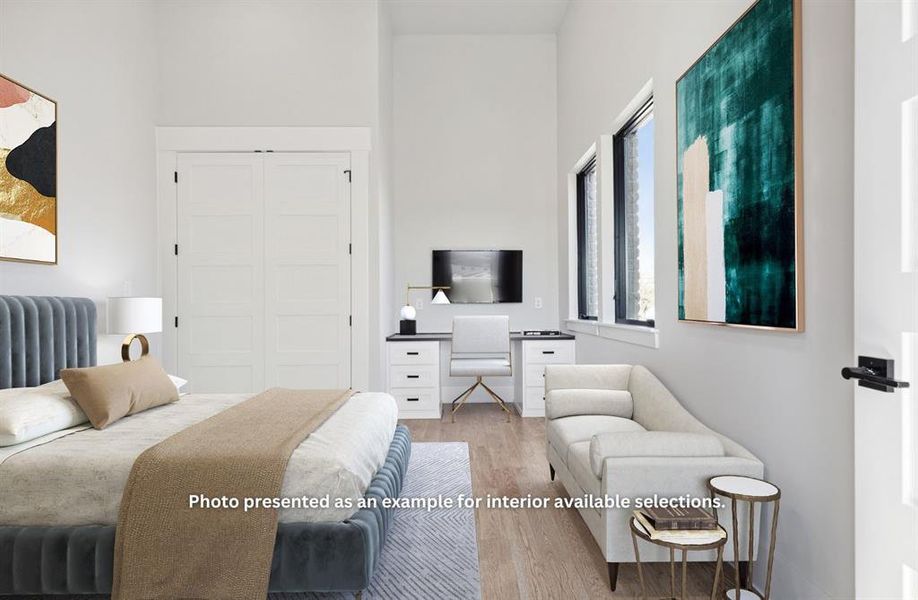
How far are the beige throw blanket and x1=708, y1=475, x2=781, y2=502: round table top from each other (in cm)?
140

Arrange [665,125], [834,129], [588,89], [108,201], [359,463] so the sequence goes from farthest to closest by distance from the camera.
Answer: [588,89], [108,201], [665,125], [359,463], [834,129]

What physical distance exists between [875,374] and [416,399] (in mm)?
4136

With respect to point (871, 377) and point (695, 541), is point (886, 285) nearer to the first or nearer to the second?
point (871, 377)

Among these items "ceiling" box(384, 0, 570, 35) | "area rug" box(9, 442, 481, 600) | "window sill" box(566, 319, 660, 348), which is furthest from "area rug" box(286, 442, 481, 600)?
"ceiling" box(384, 0, 570, 35)

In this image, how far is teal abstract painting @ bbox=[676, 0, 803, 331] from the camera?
1.79 metres

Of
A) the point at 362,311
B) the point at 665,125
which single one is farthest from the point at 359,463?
the point at 362,311

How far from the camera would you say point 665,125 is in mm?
2881

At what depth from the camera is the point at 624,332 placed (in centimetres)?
362

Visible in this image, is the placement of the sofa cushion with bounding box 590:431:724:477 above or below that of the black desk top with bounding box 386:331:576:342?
below

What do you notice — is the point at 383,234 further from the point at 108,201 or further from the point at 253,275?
the point at 108,201

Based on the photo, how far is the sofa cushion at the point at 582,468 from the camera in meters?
2.17

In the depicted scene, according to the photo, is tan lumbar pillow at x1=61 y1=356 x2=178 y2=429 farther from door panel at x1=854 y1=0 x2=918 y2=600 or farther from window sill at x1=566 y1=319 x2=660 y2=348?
door panel at x1=854 y1=0 x2=918 y2=600

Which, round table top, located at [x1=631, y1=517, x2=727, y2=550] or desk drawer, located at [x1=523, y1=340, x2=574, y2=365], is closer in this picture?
round table top, located at [x1=631, y1=517, x2=727, y2=550]

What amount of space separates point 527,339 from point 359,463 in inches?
131
